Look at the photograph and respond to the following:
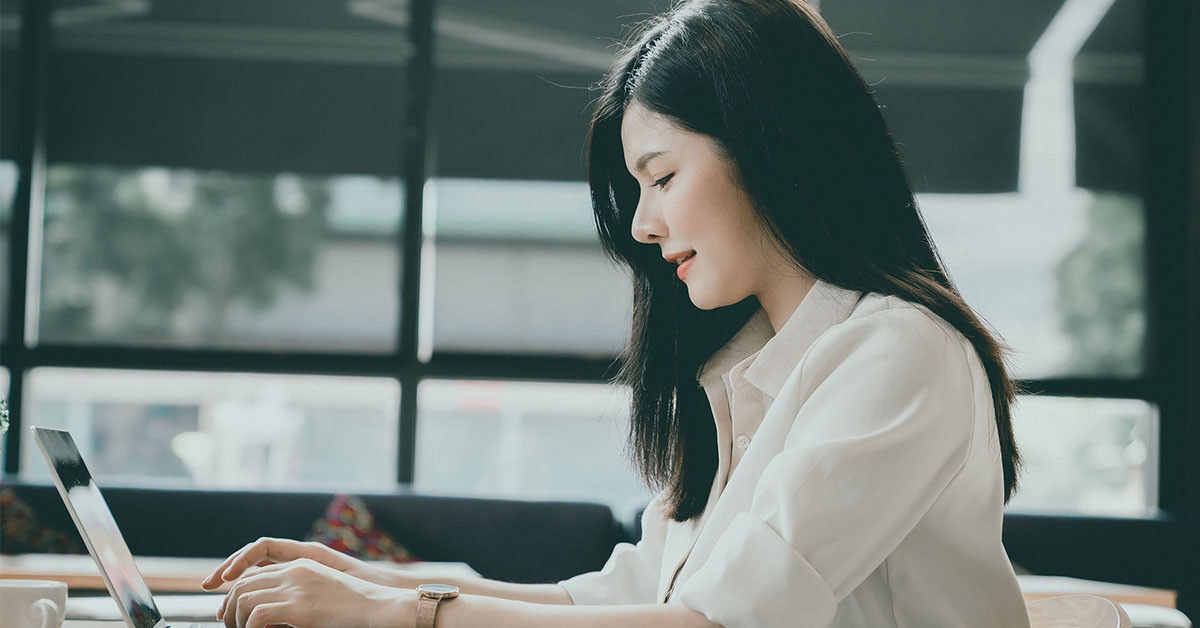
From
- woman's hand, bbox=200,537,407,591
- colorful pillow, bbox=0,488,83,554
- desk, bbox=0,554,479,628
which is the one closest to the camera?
woman's hand, bbox=200,537,407,591

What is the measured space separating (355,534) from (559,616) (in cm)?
249

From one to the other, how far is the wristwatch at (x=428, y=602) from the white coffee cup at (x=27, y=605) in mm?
Answer: 330

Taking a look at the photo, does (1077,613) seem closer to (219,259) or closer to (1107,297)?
(1107,297)

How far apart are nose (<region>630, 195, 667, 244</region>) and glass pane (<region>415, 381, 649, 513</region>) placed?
2613 mm

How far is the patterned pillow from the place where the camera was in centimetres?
328

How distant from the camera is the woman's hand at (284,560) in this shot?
1.25m

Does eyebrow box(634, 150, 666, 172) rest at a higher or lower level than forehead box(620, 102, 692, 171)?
lower

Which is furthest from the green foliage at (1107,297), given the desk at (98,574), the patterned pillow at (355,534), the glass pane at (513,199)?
the desk at (98,574)

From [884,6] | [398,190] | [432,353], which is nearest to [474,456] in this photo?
[432,353]

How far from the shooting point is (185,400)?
3.95m

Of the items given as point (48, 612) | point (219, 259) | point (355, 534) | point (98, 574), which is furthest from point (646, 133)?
point (219, 259)

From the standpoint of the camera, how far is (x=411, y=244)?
12.8ft

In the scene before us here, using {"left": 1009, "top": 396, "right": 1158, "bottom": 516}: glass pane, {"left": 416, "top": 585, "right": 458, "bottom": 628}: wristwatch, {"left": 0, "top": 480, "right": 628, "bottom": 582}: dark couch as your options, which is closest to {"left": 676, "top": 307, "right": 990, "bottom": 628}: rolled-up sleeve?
{"left": 416, "top": 585, "right": 458, "bottom": 628}: wristwatch

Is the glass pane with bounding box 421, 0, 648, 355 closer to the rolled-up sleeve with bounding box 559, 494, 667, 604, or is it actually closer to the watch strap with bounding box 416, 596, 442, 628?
the rolled-up sleeve with bounding box 559, 494, 667, 604
